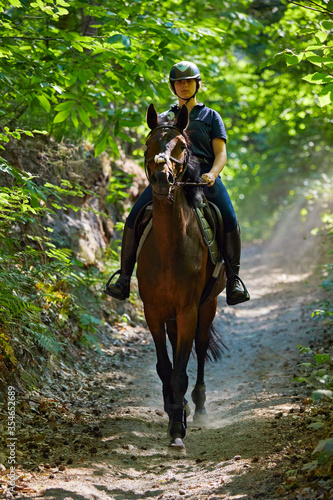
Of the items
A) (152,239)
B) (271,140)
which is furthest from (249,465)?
(271,140)

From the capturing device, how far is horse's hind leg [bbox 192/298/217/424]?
659 cm

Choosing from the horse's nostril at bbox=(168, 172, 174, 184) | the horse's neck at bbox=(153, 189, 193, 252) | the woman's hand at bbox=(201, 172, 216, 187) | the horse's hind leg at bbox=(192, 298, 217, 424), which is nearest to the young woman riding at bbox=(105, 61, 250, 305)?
the woman's hand at bbox=(201, 172, 216, 187)

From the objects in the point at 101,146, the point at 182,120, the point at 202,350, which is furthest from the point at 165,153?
the point at 202,350

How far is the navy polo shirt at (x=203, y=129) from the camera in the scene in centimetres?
608

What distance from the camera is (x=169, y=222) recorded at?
515cm

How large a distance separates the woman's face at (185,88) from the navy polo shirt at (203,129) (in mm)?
163

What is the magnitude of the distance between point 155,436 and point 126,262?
6.52 ft

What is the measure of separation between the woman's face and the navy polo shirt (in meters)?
0.16

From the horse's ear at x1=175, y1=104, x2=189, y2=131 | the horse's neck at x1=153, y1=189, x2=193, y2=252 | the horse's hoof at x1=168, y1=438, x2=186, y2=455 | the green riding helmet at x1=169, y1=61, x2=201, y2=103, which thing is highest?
the green riding helmet at x1=169, y1=61, x2=201, y2=103

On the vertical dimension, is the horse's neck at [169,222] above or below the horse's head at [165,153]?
below

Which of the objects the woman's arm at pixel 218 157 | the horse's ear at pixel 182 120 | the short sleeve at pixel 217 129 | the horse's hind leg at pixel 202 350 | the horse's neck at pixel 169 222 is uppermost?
the horse's ear at pixel 182 120

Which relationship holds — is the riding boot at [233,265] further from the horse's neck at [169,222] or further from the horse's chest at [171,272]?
the horse's neck at [169,222]

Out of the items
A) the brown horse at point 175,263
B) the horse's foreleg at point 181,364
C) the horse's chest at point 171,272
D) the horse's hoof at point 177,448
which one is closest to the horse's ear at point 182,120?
the brown horse at point 175,263

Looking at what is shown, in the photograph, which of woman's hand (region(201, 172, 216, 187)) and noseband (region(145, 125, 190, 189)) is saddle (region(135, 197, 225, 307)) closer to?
woman's hand (region(201, 172, 216, 187))
